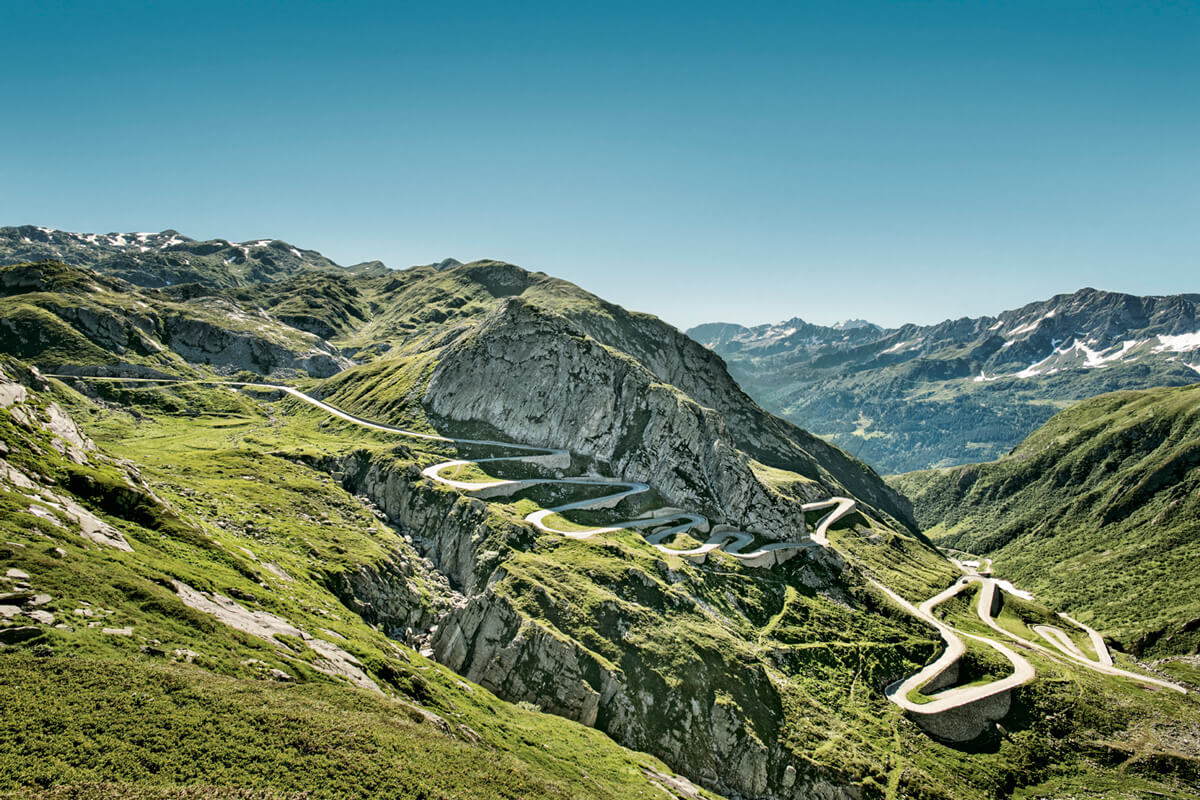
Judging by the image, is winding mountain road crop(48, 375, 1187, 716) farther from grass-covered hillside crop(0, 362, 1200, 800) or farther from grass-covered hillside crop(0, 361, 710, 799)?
grass-covered hillside crop(0, 361, 710, 799)

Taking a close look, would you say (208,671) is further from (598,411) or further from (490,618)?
(598,411)

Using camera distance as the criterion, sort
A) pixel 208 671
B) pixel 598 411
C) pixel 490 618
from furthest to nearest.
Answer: pixel 598 411
pixel 490 618
pixel 208 671

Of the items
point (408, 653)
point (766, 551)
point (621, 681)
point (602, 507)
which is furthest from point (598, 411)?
point (408, 653)

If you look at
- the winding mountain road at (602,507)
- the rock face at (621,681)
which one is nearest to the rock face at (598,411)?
the winding mountain road at (602,507)

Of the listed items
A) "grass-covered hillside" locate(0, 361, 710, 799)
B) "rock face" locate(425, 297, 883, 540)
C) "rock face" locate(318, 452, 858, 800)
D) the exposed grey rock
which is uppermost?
"rock face" locate(425, 297, 883, 540)

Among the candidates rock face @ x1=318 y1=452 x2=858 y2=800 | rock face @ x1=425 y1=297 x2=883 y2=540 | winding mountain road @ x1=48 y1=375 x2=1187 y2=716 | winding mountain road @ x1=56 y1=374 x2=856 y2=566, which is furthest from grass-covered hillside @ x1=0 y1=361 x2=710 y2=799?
rock face @ x1=425 y1=297 x2=883 y2=540

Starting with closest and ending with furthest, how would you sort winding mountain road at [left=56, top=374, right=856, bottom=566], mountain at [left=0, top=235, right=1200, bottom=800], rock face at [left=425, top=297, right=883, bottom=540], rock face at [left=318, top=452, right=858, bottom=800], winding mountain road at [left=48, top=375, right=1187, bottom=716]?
mountain at [left=0, top=235, right=1200, bottom=800], rock face at [left=318, top=452, right=858, bottom=800], winding mountain road at [left=48, top=375, right=1187, bottom=716], winding mountain road at [left=56, top=374, right=856, bottom=566], rock face at [left=425, top=297, right=883, bottom=540]
